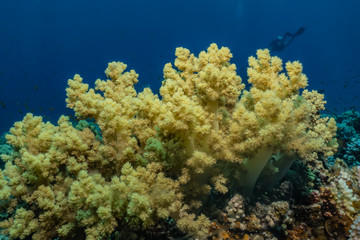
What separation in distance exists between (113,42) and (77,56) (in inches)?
346

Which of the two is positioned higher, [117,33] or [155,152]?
[117,33]

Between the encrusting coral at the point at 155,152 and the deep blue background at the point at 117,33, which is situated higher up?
the deep blue background at the point at 117,33

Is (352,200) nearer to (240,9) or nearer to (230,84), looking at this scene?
(230,84)

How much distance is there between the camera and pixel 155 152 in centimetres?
270

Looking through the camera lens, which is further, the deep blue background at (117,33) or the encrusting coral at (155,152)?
the deep blue background at (117,33)

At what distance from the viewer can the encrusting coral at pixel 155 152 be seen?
8.07 feet

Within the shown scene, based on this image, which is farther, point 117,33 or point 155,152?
point 117,33

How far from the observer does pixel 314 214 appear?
3480 mm

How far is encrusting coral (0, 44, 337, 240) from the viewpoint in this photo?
246 cm

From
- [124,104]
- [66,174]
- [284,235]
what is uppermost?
[124,104]

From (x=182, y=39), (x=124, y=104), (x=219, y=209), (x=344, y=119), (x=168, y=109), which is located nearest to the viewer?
(x=168, y=109)

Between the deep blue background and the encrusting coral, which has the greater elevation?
the deep blue background

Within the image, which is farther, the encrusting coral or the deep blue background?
the deep blue background

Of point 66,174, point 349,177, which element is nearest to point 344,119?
point 349,177
